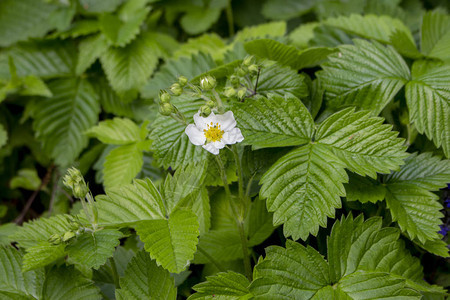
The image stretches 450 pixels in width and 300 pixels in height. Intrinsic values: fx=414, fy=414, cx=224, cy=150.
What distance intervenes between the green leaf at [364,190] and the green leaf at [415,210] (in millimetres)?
40

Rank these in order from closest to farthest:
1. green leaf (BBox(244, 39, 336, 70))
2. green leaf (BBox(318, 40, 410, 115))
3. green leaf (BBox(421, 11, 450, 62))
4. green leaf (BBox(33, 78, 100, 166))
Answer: green leaf (BBox(318, 40, 410, 115))
green leaf (BBox(244, 39, 336, 70))
green leaf (BBox(421, 11, 450, 62))
green leaf (BBox(33, 78, 100, 166))

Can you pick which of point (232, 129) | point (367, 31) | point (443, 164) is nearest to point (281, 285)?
point (232, 129)

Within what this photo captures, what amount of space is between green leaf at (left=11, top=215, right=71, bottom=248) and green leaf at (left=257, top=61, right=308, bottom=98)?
2.83 feet

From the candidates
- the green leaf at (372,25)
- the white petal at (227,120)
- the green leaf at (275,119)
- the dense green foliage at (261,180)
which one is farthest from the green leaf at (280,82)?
the green leaf at (372,25)

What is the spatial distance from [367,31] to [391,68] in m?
0.53

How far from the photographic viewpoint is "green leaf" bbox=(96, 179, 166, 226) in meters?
1.34

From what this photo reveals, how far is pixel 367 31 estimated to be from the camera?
2.06 metres

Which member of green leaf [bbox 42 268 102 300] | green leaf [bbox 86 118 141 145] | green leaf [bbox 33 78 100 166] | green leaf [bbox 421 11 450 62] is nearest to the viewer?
green leaf [bbox 42 268 102 300]

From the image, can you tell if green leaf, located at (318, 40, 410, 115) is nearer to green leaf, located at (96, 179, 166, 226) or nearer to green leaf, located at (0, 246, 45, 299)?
green leaf, located at (96, 179, 166, 226)

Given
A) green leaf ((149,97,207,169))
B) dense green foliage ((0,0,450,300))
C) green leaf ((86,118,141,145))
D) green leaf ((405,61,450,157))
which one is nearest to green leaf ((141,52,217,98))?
dense green foliage ((0,0,450,300))

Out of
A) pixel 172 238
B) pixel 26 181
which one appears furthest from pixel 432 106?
pixel 26 181

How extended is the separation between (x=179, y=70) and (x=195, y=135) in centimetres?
75

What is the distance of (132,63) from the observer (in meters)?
2.40

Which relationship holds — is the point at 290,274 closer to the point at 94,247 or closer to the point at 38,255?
the point at 94,247
